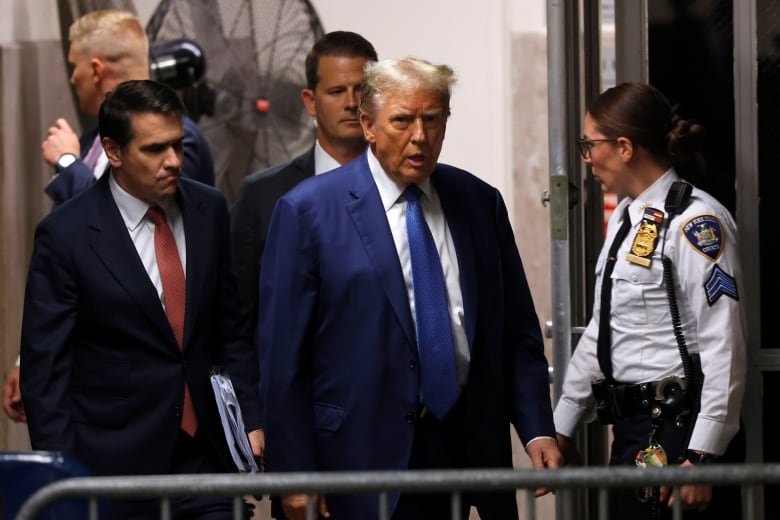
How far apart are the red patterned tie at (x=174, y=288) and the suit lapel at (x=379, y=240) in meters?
0.62

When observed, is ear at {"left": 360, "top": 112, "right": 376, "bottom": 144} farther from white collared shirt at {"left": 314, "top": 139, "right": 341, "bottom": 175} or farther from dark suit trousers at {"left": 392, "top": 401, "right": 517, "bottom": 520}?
white collared shirt at {"left": 314, "top": 139, "right": 341, "bottom": 175}

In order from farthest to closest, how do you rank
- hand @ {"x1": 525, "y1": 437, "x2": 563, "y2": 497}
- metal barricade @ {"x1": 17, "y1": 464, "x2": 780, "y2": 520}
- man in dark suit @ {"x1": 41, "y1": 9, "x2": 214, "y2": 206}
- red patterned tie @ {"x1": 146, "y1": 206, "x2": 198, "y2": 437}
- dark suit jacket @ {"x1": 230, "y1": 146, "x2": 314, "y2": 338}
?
man in dark suit @ {"x1": 41, "y1": 9, "x2": 214, "y2": 206}, dark suit jacket @ {"x1": 230, "y1": 146, "x2": 314, "y2": 338}, red patterned tie @ {"x1": 146, "y1": 206, "x2": 198, "y2": 437}, hand @ {"x1": 525, "y1": 437, "x2": 563, "y2": 497}, metal barricade @ {"x1": 17, "y1": 464, "x2": 780, "y2": 520}

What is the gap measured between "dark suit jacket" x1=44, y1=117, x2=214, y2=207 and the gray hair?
5.18 feet

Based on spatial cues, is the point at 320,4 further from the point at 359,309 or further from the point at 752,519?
the point at 752,519

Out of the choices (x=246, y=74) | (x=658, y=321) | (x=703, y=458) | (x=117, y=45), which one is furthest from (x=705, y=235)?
(x=246, y=74)

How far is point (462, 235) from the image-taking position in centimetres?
423

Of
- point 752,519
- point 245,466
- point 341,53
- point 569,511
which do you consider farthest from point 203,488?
point 341,53

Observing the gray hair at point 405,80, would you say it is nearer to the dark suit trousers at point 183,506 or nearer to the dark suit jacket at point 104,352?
the dark suit jacket at point 104,352

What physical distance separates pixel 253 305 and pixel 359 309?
104 cm

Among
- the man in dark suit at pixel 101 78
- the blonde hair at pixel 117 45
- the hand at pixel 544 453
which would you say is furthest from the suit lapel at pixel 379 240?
the blonde hair at pixel 117 45

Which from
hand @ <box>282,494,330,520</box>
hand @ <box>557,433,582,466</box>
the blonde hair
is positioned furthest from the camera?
the blonde hair

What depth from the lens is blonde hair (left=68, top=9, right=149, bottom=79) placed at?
19.7ft

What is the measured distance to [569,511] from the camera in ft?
14.9

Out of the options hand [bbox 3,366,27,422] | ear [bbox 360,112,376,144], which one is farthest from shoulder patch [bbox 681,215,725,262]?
hand [bbox 3,366,27,422]
